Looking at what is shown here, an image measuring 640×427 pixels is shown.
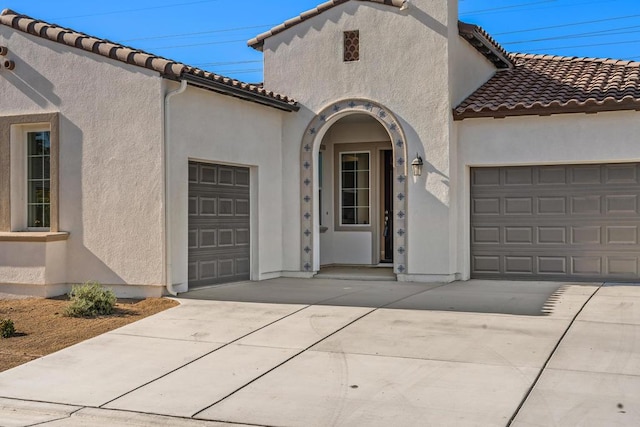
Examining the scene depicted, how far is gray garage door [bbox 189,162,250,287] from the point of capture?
12711 millimetres

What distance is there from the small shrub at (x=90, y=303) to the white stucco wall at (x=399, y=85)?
500 cm

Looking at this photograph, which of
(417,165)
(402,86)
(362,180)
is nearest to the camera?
(417,165)

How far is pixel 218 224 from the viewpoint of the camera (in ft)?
43.8

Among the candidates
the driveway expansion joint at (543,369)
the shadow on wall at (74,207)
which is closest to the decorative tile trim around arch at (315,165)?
the driveway expansion joint at (543,369)

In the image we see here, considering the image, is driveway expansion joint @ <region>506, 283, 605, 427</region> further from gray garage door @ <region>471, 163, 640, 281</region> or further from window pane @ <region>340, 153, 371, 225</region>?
window pane @ <region>340, 153, 371, 225</region>

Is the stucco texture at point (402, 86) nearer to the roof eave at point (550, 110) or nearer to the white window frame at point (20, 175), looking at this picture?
the roof eave at point (550, 110)

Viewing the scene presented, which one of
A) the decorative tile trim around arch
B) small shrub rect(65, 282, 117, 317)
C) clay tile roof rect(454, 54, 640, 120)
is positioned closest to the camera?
small shrub rect(65, 282, 117, 317)

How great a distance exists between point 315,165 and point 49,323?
6.51 m

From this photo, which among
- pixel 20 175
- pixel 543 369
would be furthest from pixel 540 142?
pixel 20 175

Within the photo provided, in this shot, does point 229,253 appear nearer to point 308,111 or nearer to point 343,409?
point 308,111

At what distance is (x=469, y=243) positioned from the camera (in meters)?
14.2

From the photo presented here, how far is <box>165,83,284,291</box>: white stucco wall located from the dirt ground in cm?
108

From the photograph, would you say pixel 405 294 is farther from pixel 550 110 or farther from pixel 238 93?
pixel 238 93

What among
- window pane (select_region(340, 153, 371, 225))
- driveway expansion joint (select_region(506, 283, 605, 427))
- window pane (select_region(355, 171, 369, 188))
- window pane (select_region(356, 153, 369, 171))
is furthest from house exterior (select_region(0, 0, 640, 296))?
driveway expansion joint (select_region(506, 283, 605, 427))
